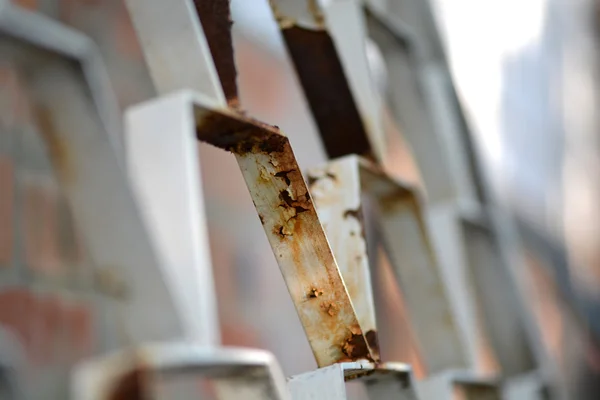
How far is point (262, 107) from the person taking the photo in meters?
1.06

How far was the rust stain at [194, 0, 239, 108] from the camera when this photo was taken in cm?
51

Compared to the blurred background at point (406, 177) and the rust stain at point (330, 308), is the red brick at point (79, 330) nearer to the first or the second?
the blurred background at point (406, 177)

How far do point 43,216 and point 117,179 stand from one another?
0.41 metres

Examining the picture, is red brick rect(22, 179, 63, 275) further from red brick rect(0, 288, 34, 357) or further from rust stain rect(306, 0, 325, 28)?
rust stain rect(306, 0, 325, 28)

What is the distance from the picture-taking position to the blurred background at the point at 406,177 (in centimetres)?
81

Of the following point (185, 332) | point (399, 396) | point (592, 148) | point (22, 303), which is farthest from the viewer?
point (592, 148)

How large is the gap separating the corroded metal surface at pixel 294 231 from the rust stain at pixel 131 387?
154mm

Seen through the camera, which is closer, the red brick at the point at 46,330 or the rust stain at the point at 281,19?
the rust stain at the point at 281,19

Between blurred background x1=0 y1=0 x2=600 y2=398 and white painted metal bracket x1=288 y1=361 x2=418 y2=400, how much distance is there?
0.15 meters

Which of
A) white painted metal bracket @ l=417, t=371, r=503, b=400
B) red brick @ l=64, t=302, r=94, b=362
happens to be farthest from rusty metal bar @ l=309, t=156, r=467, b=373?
red brick @ l=64, t=302, r=94, b=362

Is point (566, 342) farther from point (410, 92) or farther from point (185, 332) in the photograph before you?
point (185, 332)

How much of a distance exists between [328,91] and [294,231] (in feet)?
0.75

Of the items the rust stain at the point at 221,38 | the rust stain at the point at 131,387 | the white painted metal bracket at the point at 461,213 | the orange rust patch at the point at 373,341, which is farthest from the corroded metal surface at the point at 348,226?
the white painted metal bracket at the point at 461,213

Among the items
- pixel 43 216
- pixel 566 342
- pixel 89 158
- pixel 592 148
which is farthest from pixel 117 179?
pixel 592 148
